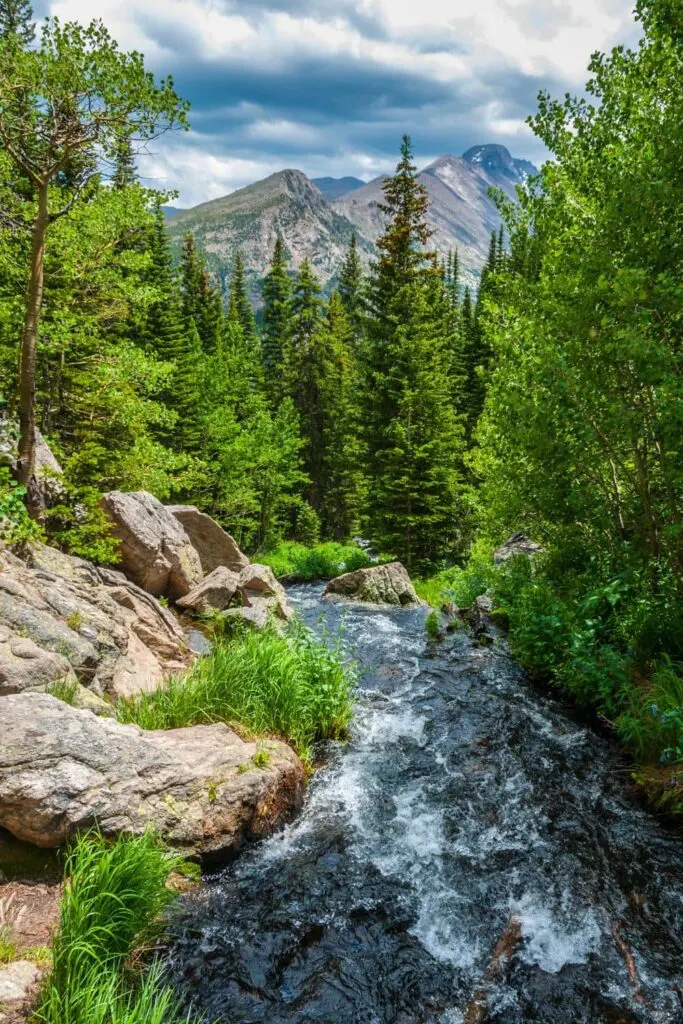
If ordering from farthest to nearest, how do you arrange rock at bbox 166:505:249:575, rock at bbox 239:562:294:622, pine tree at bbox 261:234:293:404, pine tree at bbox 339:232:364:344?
pine tree at bbox 339:232:364:344 < pine tree at bbox 261:234:293:404 < rock at bbox 166:505:249:575 < rock at bbox 239:562:294:622

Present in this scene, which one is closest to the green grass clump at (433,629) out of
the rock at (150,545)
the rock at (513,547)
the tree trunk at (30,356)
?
the rock at (513,547)

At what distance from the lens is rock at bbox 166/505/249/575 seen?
52.0 feet

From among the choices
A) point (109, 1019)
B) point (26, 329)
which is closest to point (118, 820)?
point (109, 1019)

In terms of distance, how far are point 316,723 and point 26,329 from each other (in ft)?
22.1

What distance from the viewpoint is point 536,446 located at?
8.23 meters

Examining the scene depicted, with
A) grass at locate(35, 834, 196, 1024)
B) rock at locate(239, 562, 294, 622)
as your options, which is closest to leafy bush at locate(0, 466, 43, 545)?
grass at locate(35, 834, 196, 1024)

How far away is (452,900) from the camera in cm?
480

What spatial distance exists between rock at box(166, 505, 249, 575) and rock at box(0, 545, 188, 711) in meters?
5.97

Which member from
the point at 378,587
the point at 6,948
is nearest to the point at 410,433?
the point at 378,587

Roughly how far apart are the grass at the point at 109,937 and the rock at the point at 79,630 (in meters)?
2.13

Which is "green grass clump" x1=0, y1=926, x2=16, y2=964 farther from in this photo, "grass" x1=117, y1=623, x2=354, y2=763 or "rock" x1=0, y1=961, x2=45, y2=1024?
"grass" x1=117, y1=623, x2=354, y2=763

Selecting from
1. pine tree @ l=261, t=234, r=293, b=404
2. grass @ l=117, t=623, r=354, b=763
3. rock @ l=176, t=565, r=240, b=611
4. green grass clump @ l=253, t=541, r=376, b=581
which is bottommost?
green grass clump @ l=253, t=541, r=376, b=581

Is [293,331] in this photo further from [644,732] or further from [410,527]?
[644,732]

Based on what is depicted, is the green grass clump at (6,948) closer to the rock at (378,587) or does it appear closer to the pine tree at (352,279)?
the rock at (378,587)
